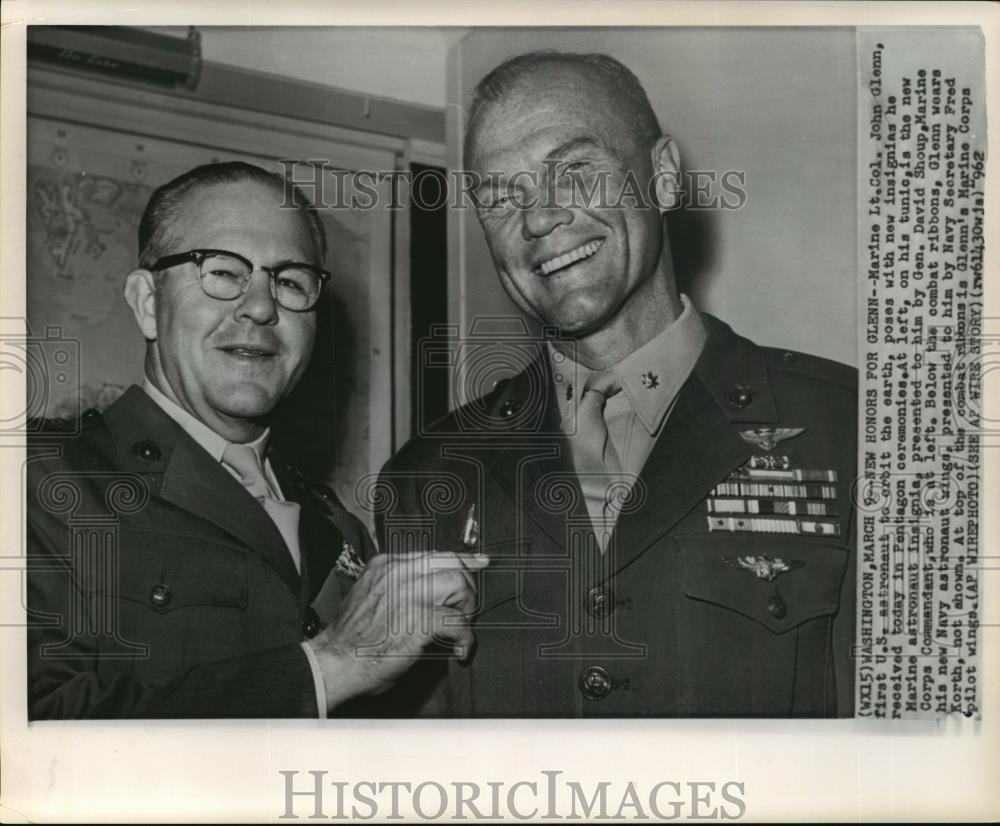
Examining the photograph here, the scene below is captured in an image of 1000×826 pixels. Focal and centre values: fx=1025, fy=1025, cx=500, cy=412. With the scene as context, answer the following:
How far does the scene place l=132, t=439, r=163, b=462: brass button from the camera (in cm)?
244

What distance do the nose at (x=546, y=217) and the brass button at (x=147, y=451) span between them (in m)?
1.03

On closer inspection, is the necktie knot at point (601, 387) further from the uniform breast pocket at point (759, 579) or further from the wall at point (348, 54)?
the wall at point (348, 54)

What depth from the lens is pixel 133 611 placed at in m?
2.43

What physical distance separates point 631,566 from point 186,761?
45.4 inches

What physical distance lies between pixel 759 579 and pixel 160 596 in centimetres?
141

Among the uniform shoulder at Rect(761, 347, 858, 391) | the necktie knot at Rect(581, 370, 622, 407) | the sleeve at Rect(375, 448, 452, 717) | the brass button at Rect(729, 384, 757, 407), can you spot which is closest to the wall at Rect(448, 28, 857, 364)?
the uniform shoulder at Rect(761, 347, 858, 391)

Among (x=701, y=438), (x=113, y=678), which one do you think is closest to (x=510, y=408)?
(x=701, y=438)

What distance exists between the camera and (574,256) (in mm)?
2441

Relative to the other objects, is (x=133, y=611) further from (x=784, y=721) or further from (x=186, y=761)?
(x=784, y=721)

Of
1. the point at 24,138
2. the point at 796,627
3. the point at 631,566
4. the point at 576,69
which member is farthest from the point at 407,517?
the point at 24,138

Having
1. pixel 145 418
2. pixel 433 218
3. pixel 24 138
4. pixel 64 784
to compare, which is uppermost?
pixel 24 138

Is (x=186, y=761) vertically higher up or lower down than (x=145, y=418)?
lower down

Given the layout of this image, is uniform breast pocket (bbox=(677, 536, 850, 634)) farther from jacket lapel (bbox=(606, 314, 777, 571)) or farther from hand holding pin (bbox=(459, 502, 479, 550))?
hand holding pin (bbox=(459, 502, 479, 550))

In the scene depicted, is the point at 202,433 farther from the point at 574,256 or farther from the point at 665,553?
the point at 665,553
